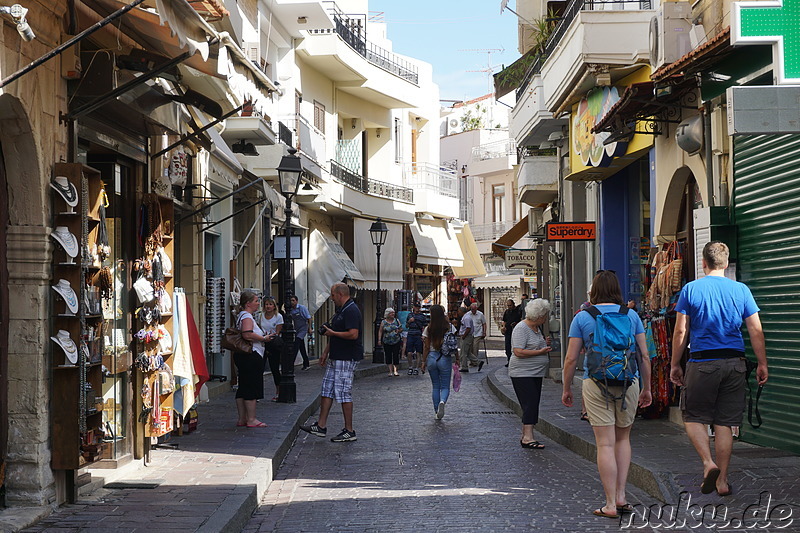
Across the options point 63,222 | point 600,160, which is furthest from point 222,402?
point 63,222

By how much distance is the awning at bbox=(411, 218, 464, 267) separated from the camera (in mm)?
45219

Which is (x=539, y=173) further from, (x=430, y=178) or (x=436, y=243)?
(x=436, y=243)

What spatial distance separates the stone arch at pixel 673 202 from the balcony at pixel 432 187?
97.9ft

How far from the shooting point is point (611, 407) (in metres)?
8.59

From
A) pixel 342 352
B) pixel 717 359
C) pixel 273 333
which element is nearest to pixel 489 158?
pixel 273 333

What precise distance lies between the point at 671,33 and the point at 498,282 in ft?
157

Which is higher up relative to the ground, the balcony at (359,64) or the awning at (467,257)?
the balcony at (359,64)

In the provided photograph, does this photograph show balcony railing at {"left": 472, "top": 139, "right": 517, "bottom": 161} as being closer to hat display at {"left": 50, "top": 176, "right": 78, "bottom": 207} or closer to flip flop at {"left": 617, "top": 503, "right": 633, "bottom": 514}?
flip flop at {"left": 617, "top": 503, "right": 633, "bottom": 514}

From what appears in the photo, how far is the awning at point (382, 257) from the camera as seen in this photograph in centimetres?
3909

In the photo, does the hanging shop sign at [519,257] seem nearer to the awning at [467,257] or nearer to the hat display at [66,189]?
the awning at [467,257]

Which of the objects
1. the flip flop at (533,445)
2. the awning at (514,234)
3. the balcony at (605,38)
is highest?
the balcony at (605,38)

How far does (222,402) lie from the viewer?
18203 millimetres

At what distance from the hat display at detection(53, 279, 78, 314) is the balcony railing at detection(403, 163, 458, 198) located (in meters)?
36.8

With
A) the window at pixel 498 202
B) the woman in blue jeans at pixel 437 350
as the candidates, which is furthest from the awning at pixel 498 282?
the woman in blue jeans at pixel 437 350
